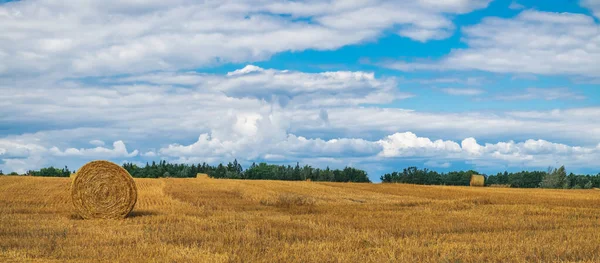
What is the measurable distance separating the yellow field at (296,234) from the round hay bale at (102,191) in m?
0.48

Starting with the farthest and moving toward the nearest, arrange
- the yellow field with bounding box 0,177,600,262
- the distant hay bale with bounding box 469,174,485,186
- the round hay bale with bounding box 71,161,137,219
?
the distant hay bale with bounding box 469,174,485,186 < the round hay bale with bounding box 71,161,137,219 < the yellow field with bounding box 0,177,600,262

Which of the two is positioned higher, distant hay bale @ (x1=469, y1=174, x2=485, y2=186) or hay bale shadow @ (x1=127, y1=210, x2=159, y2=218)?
distant hay bale @ (x1=469, y1=174, x2=485, y2=186)

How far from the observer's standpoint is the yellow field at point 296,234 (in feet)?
35.5

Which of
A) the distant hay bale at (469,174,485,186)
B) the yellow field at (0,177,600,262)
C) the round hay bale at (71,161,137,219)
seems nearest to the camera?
the yellow field at (0,177,600,262)

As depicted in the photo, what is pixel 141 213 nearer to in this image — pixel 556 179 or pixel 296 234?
pixel 296 234

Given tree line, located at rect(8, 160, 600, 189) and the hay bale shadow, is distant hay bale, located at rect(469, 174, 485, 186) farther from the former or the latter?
the hay bale shadow

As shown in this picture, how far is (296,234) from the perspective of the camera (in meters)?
13.4

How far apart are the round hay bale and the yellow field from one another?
0.48m

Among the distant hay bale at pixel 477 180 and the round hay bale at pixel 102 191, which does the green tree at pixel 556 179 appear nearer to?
the distant hay bale at pixel 477 180

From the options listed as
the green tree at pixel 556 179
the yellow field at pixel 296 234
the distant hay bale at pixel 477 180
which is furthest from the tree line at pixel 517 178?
the yellow field at pixel 296 234

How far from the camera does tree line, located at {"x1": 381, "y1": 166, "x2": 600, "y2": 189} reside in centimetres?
6241

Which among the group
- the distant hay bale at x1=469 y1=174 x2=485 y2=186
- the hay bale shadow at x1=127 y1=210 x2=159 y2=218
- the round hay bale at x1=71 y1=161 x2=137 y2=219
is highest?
the distant hay bale at x1=469 y1=174 x2=485 y2=186

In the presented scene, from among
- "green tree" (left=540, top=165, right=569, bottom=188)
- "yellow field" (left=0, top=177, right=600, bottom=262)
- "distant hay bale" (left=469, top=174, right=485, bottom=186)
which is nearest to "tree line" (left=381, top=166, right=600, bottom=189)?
"green tree" (left=540, top=165, right=569, bottom=188)

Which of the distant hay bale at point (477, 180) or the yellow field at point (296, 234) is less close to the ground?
the distant hay bale at point (477, 180)
